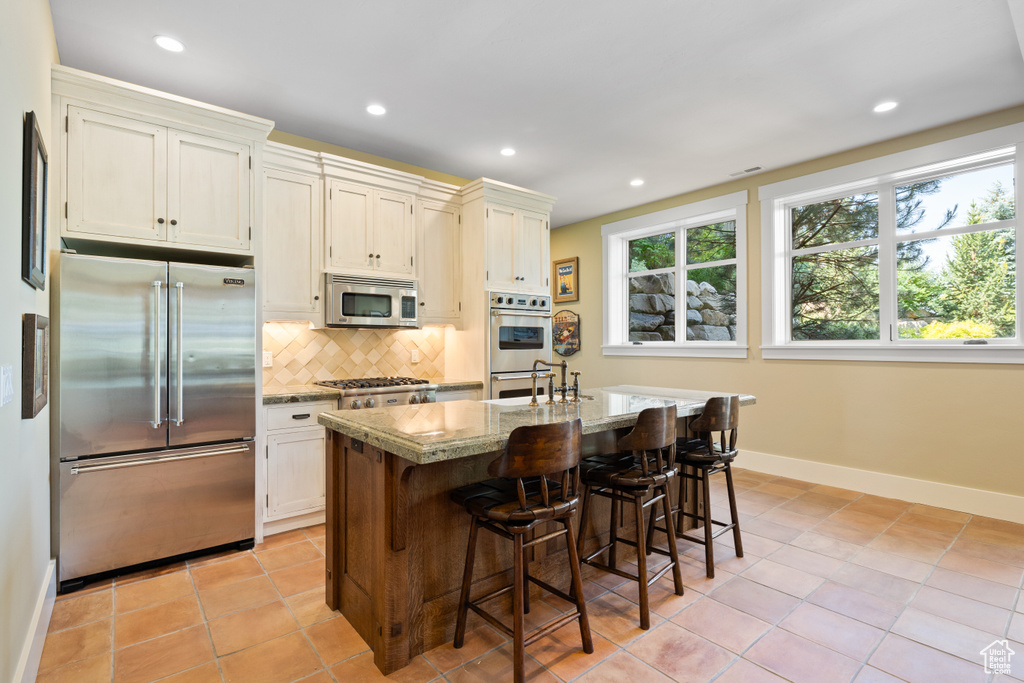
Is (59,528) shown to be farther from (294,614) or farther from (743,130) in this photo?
(743,130)

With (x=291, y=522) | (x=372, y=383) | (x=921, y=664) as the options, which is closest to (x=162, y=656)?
(x=291, y=522)

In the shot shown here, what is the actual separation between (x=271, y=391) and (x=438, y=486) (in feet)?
6.65

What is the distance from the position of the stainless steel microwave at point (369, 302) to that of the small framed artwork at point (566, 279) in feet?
9.54

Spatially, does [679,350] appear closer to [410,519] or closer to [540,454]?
[540,454]

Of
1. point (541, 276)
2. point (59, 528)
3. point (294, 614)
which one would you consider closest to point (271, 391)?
point (59, 528)

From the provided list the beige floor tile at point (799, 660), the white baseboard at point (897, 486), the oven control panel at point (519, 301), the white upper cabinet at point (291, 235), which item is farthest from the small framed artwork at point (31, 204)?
the white baseboard at point (897, 486)

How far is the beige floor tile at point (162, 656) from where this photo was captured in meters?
1.92

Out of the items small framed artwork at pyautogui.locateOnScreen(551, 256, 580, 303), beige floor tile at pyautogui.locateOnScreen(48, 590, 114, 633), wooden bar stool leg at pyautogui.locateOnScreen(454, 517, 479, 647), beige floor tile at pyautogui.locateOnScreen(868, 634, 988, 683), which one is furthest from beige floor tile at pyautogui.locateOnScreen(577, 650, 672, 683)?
small framed artwork at pyautogui.locateOnScreen(551, 256, 580, 303)

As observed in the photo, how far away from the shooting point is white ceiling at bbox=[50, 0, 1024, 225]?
97.6 inches

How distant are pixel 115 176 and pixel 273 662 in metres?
2.60

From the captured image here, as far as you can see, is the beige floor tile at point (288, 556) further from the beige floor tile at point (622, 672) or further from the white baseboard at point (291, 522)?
the beige floor tile at point (622, 672)

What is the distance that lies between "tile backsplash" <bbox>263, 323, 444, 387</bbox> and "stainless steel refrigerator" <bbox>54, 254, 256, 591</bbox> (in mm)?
773

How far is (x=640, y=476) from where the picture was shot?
230 cm

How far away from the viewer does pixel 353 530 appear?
2244mm
